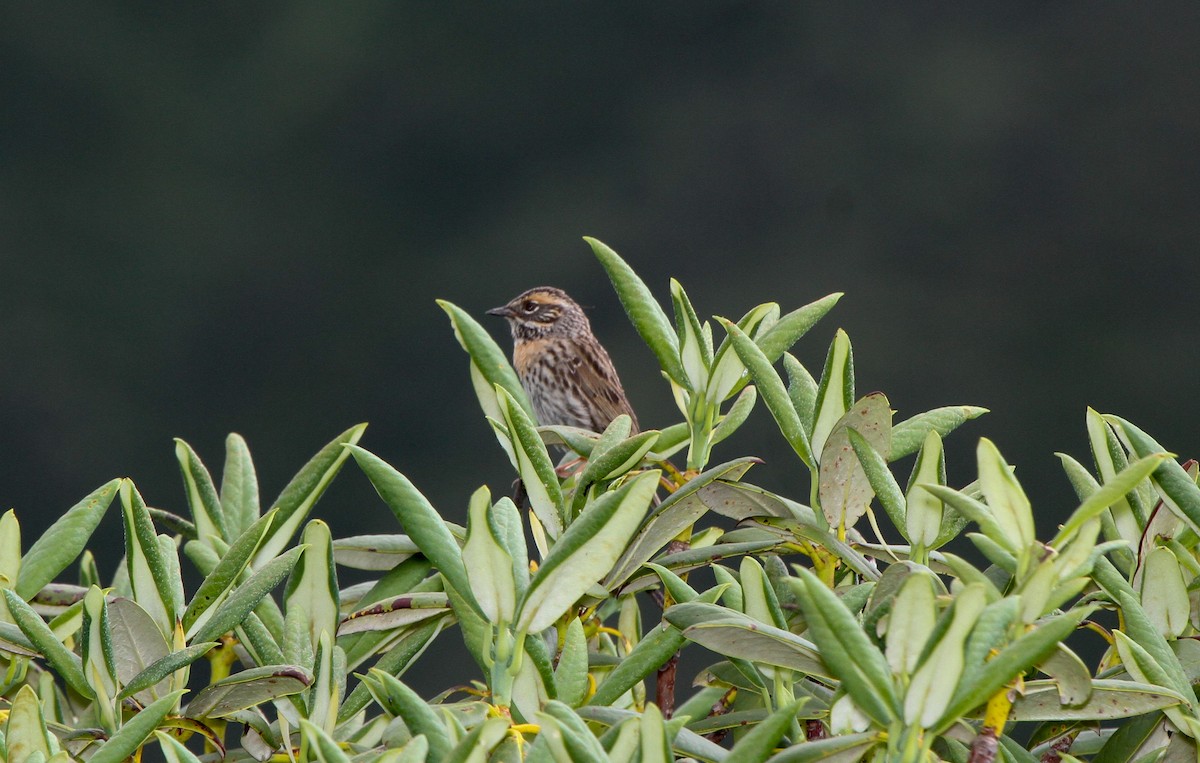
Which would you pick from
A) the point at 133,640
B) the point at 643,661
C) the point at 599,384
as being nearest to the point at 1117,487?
the point at 643,661

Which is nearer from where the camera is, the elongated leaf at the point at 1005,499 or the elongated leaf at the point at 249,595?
the elongated leaf at the point at 1005,499

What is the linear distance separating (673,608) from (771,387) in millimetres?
248

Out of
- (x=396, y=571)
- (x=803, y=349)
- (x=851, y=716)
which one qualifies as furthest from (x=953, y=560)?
(x=803, y=349)

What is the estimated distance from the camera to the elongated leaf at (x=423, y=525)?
3.22 feet

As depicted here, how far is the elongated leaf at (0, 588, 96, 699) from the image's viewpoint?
3.37 feet

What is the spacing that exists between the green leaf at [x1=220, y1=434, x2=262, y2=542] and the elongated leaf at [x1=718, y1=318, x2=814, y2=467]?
66 cm

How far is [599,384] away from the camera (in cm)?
475

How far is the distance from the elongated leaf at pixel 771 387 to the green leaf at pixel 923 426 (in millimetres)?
124

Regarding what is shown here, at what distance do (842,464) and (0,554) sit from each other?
0.85 metres

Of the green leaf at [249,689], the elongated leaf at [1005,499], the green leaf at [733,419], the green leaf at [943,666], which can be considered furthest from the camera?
the green leaf at [733,419]

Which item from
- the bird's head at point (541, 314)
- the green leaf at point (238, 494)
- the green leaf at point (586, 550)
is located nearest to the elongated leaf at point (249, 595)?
the green leaf at point (586, 550)

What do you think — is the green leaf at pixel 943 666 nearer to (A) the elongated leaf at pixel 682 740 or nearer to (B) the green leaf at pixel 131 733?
(A) the elongated leaf at pixel 682 740

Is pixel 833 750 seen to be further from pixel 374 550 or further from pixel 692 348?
pixel 374 550

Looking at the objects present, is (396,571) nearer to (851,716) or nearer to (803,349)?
(851,716)
